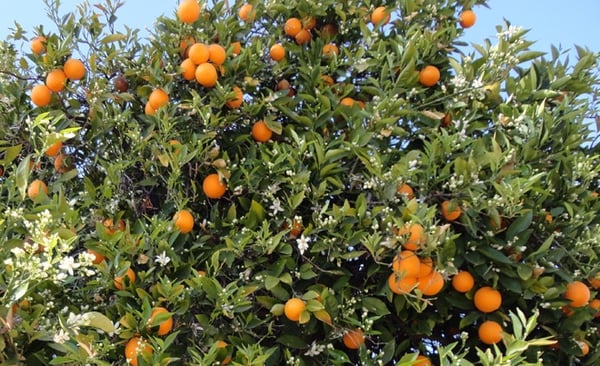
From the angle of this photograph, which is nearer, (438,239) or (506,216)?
(438,239)

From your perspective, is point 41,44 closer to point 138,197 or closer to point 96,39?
point 96,39

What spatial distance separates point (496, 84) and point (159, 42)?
1600mm

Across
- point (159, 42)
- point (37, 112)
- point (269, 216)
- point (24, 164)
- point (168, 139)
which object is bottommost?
point (269, 216)

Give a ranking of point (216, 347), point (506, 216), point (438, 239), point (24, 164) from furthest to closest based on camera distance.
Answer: point (506, 216) → point (438, 239) → point (216, 347) → point (24, 164)

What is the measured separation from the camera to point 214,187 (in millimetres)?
2654

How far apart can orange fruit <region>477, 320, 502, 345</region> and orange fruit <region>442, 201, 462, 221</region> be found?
43cm

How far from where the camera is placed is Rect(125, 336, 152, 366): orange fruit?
6.59 feet

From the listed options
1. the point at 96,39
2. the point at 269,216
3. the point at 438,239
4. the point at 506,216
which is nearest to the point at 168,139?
the point at 269,216

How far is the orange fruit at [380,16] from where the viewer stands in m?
3.23

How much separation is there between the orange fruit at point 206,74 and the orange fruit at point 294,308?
3.63 feet

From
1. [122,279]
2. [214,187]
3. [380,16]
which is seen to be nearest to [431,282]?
[214,187]

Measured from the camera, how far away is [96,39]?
10.5ft

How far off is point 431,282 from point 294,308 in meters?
0.50

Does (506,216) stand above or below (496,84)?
below
